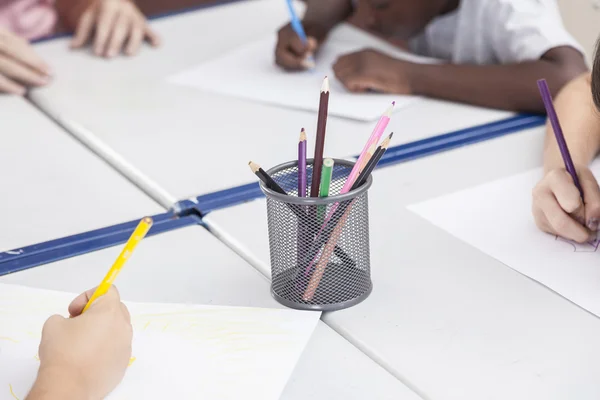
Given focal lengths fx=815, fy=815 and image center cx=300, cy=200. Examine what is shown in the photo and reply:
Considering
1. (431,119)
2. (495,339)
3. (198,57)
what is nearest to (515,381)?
(495,339)

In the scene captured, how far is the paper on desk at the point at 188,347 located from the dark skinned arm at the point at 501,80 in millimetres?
658

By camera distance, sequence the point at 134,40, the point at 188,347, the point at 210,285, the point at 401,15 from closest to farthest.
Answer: the point at 188,347
the point at 210,285
the point at 134,40
the point at 401,15

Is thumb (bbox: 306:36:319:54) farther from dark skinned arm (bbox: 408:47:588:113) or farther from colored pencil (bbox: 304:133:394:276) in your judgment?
colored pencil (bbox: 304:133:394:276)

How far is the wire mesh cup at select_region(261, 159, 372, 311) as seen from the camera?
0.76 meters

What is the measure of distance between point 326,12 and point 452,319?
101 centimetres

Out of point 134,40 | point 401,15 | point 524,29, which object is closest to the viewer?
point 524,29

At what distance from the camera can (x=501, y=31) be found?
1.45 metres

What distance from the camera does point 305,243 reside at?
2.53ft

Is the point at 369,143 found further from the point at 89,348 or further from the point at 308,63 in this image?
the point at 308,63

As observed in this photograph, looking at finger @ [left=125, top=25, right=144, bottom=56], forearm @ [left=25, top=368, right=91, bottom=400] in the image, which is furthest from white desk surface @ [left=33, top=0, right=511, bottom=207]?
forearm @ [left=25, top=368, right=91, bottom=400]

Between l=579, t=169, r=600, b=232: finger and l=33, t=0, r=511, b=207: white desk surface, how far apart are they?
0.34 m

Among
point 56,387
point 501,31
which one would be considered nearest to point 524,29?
point 501,31

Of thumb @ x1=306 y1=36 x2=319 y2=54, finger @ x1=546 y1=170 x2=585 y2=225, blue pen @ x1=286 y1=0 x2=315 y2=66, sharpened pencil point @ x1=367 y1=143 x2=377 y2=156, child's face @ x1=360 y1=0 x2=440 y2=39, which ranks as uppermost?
sharpened pencil point @ x1=367 y1=143 x2=377 y2=156

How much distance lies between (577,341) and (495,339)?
7cm
